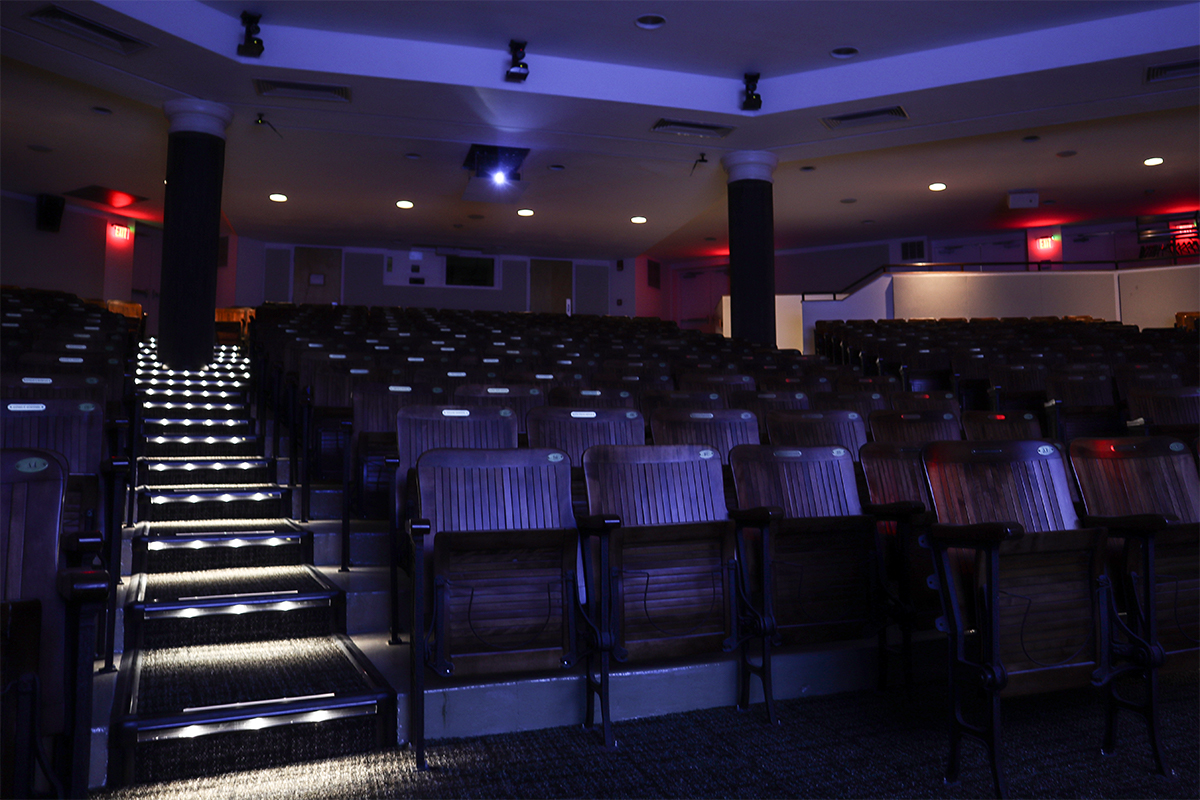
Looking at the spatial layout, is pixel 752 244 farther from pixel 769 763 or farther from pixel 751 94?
pixel 769 763

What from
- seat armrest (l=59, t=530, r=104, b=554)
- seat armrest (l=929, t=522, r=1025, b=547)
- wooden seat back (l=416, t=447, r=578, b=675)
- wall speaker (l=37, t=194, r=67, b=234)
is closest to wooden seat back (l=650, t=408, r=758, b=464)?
wooden seat back (l=416, t=447, r=578, b=675)

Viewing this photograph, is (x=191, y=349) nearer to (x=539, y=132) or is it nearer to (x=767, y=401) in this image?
(x=539, y=132)

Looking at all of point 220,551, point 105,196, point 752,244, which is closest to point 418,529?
point 220,551

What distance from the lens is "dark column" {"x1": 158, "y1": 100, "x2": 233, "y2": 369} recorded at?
7418 mm

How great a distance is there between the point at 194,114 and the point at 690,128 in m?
4.69

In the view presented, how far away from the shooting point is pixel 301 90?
7164 mm

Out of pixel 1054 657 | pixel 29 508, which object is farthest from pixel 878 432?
pixel 29 508

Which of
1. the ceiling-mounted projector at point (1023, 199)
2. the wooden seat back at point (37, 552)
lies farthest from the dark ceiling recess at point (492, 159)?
the wooden seat back at point (37, 552)

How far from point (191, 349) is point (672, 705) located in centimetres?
654

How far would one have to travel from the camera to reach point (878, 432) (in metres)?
3.61

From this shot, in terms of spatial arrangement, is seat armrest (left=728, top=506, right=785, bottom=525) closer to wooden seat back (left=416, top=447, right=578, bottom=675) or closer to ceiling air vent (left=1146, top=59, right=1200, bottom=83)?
wooden seat back (left=416, top=447, right=578, bottom=675)

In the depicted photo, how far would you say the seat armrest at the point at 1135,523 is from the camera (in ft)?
7.19

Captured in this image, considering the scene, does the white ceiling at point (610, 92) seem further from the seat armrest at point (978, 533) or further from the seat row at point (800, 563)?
the seat armrest at point (978, 533)

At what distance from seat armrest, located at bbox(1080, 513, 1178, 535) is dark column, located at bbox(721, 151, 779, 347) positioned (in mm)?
6934
